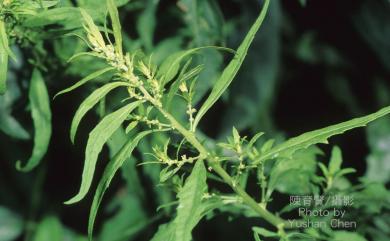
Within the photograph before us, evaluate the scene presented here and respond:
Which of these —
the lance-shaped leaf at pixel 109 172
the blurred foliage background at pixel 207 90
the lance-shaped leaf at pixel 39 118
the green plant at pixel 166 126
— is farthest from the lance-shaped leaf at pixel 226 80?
the lance-shaped leaf at pixel 39 118

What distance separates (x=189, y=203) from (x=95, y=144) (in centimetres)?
16

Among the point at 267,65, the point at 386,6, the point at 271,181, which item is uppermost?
the point at 386,6

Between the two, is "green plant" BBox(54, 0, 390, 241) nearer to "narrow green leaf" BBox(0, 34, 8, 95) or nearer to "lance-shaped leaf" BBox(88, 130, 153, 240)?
"lance-shaped leaf" BBox(88, 130, 153, 240)

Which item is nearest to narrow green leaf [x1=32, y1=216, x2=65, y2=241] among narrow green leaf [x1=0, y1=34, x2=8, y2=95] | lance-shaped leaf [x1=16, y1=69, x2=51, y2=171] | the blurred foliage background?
A: the blurred foliage background

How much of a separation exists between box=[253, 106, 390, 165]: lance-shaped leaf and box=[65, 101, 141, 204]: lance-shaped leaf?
0.27 meters

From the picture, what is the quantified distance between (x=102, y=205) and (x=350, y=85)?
1.32 meters

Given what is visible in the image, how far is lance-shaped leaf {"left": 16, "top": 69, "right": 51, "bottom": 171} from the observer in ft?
3.66

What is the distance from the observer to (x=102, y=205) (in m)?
2.03

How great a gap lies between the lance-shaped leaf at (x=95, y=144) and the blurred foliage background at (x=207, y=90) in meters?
0.25

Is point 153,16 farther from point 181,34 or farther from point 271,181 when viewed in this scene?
point 271,181

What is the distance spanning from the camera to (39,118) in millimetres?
1140

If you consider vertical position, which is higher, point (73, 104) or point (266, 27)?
point (266, 27)

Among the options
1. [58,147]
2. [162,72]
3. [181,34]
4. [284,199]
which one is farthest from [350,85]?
[162,72]

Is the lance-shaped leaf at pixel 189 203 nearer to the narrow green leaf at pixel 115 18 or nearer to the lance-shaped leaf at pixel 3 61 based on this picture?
the narrow green leaf at pixel 115 18
